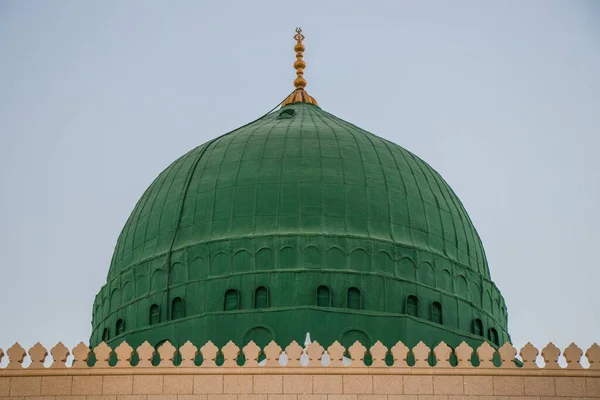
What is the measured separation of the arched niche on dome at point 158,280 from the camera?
949 inches

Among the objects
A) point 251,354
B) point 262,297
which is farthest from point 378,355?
point 262,297

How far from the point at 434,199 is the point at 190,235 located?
14.4 ft

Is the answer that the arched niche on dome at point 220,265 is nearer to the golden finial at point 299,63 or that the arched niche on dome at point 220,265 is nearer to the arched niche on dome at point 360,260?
the arched niche on dome at point 360,260

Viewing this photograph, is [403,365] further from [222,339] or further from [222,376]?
[222,339]

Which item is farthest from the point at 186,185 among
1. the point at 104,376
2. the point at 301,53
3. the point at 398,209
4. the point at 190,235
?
the point at 104,376

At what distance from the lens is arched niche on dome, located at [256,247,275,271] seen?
2338cm

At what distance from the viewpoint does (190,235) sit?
24375 millimetres

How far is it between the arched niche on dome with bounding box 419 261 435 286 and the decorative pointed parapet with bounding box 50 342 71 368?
7.45 metres

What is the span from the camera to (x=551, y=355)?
18.0 metres

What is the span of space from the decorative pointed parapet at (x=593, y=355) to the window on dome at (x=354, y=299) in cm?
569

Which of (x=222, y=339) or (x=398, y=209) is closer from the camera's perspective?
(x=222, y=339)

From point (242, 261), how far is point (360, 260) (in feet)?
6.26

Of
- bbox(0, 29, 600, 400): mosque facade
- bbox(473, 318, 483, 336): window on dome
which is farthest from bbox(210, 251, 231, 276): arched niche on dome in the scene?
bbox(473, 318, 483, 336): window on dome

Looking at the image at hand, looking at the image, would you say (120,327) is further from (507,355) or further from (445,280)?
(507,355)
